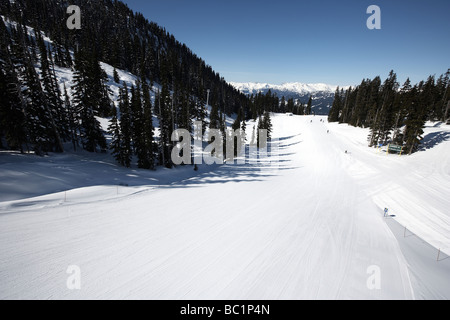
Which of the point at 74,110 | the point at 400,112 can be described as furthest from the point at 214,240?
the point at 400,112

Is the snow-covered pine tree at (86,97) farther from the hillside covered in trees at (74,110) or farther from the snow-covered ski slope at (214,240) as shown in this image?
the snow-covered ski slope at (214,240)

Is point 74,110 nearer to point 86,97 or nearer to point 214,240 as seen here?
point 86,97

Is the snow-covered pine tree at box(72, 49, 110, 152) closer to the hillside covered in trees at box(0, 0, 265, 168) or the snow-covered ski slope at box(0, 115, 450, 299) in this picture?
the hillside covered in trees at box(0, 0, 265, 168)

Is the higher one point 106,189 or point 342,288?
point 106,189

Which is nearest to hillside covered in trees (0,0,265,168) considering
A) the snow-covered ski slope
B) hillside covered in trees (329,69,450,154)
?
the snow-covered ski slope

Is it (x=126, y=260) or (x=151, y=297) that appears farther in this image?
(x=126, y=260)

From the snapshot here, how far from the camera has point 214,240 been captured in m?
9.12

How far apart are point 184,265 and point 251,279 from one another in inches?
108

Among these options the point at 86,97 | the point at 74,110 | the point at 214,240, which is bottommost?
the point at 214,240

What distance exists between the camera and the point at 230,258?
7984 millimetres

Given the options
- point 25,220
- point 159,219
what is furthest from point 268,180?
point 25,220

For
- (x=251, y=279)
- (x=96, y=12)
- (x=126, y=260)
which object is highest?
(x=96, y=12)
